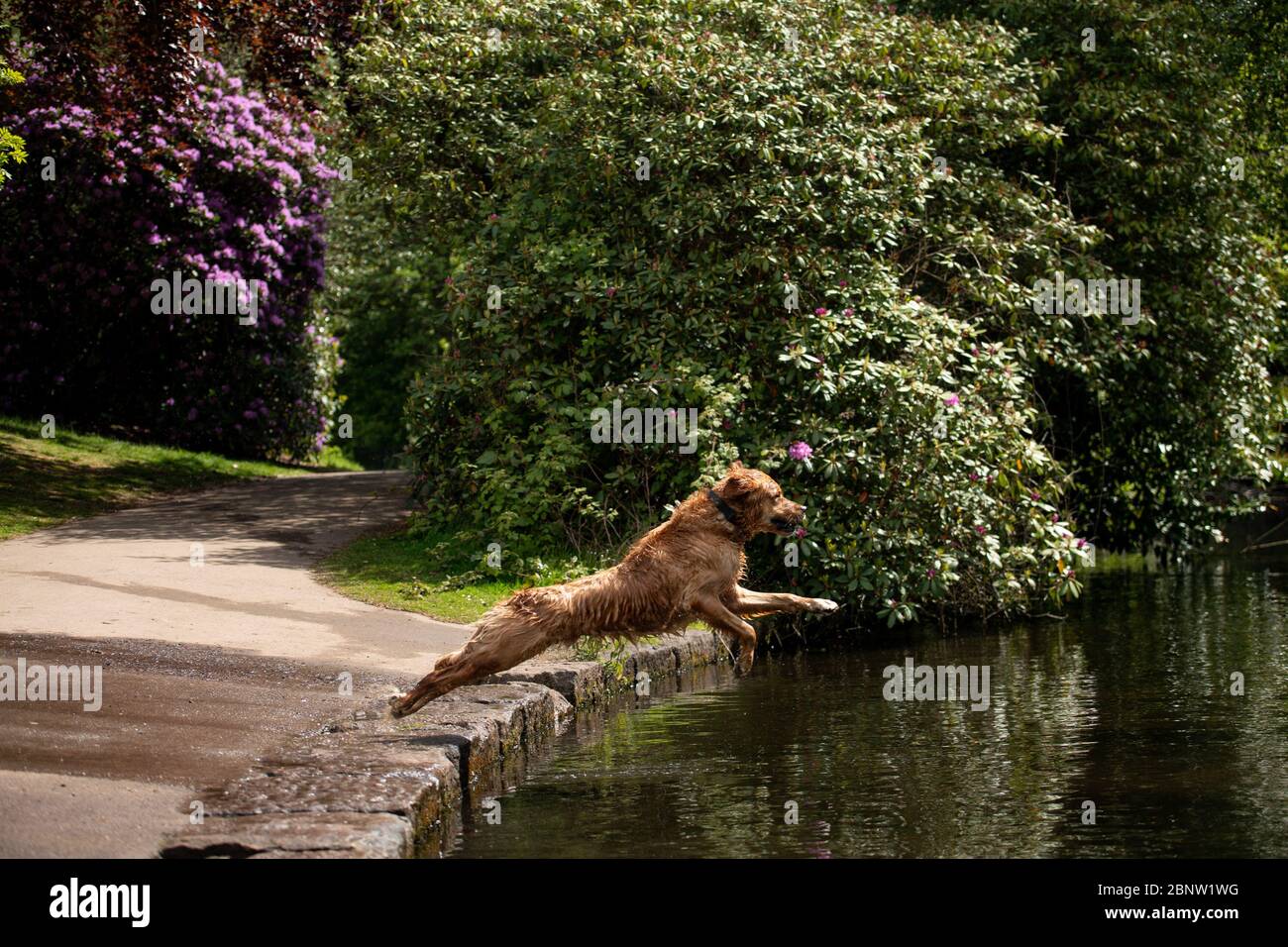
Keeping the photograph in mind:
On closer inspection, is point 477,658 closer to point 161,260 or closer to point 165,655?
point 165,655

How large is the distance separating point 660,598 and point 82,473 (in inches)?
536

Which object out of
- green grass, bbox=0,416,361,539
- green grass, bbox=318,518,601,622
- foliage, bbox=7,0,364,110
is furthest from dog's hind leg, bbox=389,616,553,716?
foliage, bbox=7,0,364,110

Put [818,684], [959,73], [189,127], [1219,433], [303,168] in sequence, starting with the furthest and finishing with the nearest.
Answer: [303,168], [189,127], [1219,433], [959,73], [818,684]

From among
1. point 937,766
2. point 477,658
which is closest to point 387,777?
point 477,658

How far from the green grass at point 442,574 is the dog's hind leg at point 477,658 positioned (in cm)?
398

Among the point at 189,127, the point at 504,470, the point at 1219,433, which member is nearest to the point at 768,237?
the point at 504,470

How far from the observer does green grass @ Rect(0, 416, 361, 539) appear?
56.3 ft

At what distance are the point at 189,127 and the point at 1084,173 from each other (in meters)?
13.8

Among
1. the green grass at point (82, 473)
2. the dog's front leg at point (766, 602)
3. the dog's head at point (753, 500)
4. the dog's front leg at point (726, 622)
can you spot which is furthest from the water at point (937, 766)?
the green grass at point (82, 473)

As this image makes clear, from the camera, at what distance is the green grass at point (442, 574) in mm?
13172

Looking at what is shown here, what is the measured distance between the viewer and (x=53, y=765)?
6836mm

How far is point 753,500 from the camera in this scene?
9.25m

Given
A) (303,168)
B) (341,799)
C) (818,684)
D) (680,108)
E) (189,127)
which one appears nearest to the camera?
(341,799)
